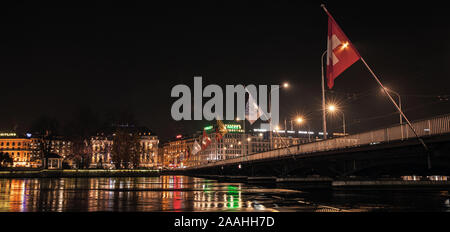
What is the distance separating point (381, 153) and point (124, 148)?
296ft

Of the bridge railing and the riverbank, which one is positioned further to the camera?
the riverbank

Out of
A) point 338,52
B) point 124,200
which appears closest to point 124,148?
point 124,200

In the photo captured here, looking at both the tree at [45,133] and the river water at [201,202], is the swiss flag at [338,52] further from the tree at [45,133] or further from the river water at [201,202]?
the tree at [45,133]

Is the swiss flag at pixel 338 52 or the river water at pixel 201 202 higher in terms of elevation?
the swiss flag at pixel 338 52

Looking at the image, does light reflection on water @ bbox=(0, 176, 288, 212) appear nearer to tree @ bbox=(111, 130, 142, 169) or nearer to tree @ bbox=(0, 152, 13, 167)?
tree @ bbox=(111, 130, 142, 169)

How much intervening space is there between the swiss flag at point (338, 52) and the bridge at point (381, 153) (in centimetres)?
606

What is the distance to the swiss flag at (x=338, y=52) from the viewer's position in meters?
Result: 26.2

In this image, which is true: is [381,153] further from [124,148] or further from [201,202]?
[124,148]

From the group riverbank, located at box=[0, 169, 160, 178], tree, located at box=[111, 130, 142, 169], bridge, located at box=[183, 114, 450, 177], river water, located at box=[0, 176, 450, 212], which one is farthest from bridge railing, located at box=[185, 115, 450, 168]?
tree, located at box=[111, 130, 142, 169]

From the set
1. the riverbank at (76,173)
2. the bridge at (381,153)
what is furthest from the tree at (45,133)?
the bridge at (381,153)

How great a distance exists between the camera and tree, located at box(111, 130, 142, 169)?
11036 centimetres

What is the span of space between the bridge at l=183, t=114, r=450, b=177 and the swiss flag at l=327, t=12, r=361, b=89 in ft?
19.9

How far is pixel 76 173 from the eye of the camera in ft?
327
